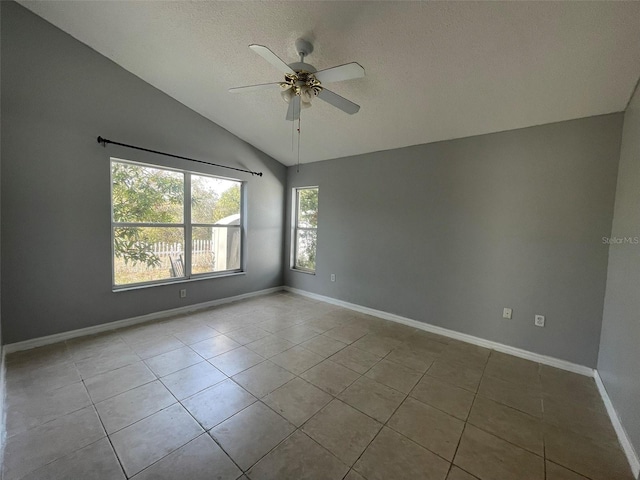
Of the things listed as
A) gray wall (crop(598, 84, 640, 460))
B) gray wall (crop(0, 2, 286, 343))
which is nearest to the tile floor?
gray wall (crop(598, 84, 640, 460))

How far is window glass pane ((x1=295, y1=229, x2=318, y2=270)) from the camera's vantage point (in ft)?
15.7

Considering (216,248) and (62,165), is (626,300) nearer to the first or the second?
(216,248)

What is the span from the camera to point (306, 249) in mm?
4934

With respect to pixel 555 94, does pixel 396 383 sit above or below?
below

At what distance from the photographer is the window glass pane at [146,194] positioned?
314 cm

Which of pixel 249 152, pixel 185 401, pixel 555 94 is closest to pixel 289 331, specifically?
pixel 185 401

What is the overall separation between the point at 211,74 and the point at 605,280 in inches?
177

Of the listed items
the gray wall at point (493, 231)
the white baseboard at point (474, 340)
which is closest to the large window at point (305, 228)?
the gray wall at point (493, 231)

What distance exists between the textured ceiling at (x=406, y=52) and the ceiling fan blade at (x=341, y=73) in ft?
1.62

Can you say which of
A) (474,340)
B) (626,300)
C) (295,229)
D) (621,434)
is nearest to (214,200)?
(295,229)

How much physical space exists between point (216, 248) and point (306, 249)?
64.0 inches

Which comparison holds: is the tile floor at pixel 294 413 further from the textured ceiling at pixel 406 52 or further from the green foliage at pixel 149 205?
the textured ceiling at pixel 406 52

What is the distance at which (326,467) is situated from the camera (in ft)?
4.63

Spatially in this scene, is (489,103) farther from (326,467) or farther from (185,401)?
(185,401)
